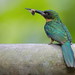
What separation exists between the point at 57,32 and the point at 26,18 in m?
1.76

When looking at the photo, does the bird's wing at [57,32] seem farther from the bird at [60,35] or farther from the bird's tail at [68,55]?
the bird's tail at [68,55]

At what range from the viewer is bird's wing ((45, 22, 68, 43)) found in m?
2.86

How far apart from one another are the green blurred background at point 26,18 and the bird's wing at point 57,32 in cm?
101

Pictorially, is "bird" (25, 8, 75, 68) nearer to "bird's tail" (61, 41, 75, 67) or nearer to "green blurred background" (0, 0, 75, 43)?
"bird's tail" (61, 41, 75, 67)

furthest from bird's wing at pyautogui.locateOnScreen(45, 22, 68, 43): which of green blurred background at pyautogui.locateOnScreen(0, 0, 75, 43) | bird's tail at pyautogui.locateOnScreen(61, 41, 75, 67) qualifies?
green blurred background at pyautogui.locateOnScreen(0, 0, 75, 43)

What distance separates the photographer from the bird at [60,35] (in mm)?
2408

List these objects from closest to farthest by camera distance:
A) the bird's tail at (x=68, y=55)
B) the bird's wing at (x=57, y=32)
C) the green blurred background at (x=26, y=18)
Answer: the bird's tail at (x=68, y=55)
the bird's wing at (x=57, y=32)
the green blurred background at (x=26, y=18)

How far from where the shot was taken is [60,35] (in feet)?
9.50

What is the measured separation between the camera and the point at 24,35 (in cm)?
455

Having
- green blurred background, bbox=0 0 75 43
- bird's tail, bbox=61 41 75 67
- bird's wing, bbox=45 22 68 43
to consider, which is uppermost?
bird's tail, bbox=61 41 75 67

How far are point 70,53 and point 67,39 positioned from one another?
405 millimetres

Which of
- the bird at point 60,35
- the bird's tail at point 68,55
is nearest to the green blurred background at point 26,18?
the bird at point 60,35

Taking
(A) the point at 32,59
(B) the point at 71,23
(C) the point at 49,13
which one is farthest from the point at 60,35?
(B) the point at 71,23

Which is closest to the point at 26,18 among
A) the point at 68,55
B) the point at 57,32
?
the point at 57,32
